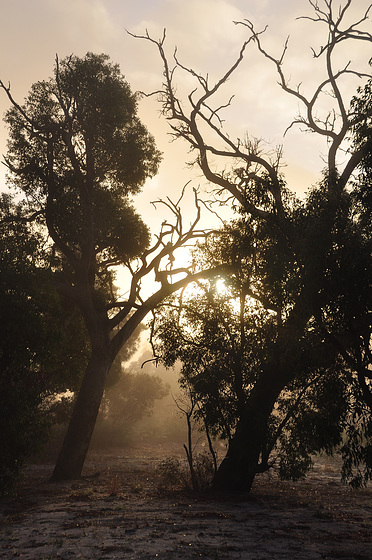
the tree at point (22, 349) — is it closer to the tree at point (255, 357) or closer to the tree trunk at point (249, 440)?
the tree at point (255, 357)

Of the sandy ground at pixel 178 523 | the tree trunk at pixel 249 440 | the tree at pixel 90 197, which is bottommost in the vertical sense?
the sandy ground at pixel 178 523

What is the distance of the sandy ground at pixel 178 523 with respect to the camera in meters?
8.55

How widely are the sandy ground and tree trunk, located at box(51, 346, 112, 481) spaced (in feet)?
3.07

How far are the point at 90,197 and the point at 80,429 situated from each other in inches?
377

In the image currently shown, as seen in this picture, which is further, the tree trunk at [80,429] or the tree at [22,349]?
the tree trunk at [80,429]

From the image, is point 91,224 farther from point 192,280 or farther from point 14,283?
point 14,283

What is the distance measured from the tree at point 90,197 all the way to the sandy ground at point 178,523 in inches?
207

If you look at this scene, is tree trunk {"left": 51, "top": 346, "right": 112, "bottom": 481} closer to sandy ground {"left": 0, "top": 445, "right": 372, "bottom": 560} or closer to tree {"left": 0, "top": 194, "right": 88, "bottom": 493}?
sandy ground {"left": 0, "top": 445, "right": 372, "bottom": 560}

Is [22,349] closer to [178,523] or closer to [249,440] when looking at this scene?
[178,523]

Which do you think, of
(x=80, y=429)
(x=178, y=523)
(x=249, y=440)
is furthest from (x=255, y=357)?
(x=80, y=429)

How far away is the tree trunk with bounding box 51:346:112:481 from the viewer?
63.7 ft

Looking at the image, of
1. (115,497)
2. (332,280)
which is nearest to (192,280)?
(115,497)

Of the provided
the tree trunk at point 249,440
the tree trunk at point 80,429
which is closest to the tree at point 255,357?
the tree trunk at point 249,440

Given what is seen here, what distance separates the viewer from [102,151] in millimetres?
22672
